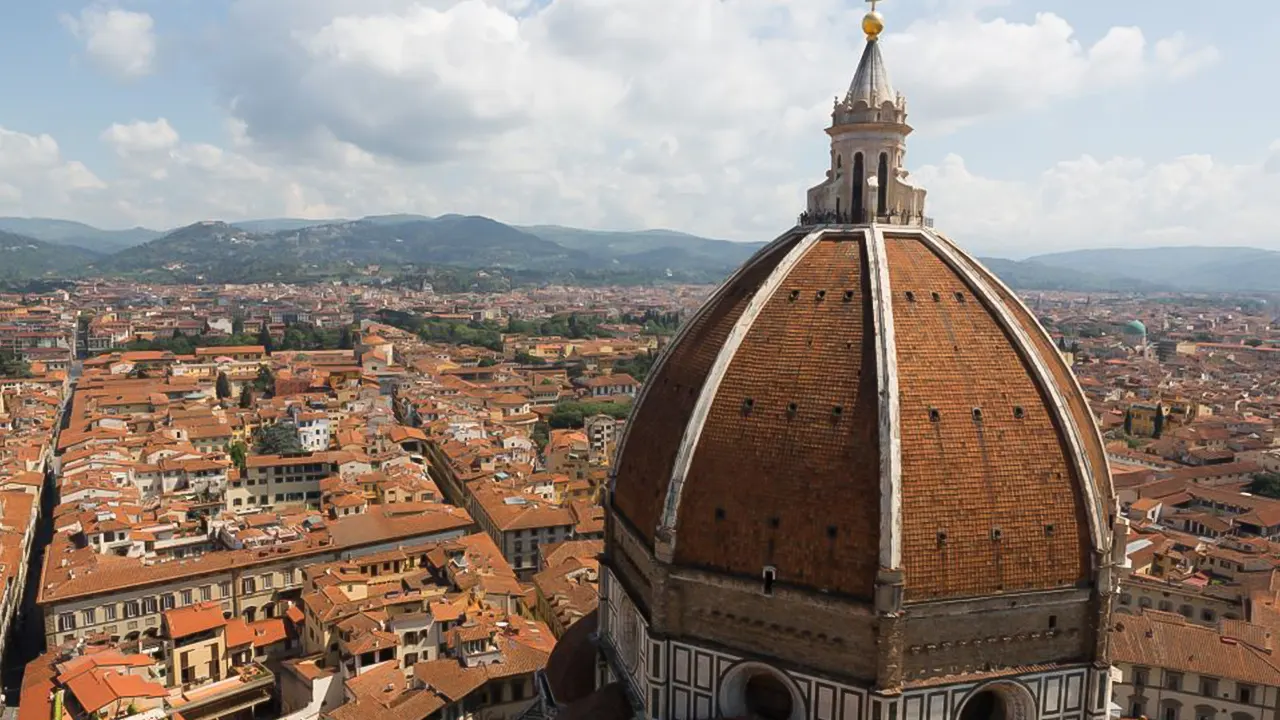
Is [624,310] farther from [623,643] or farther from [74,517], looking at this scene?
[623,643]

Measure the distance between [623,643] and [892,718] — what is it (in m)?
5.25

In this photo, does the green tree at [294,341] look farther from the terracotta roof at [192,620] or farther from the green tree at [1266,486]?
the green tree at [1266,486]

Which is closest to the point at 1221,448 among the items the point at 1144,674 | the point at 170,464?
the point at 1144,674

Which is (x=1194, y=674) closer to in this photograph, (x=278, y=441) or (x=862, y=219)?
(x=862, y=219)

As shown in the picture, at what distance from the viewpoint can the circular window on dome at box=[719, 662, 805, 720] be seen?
1398 cm

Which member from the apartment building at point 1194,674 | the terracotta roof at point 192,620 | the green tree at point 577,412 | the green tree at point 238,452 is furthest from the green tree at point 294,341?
the apartment building at point 1194,674

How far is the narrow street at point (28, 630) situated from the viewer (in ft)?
102

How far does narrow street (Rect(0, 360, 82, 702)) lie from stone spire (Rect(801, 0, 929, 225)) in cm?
2803

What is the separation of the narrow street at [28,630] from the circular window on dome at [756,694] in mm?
24228

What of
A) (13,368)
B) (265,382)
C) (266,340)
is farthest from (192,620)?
(266,340)

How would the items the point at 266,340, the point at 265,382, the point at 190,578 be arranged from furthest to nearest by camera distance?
the point at 266,340 < the point at 265,382 < the point at 190,578

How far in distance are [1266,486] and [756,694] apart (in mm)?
51642

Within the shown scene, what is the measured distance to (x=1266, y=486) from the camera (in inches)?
2094

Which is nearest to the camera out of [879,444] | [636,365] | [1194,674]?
[879,444]
